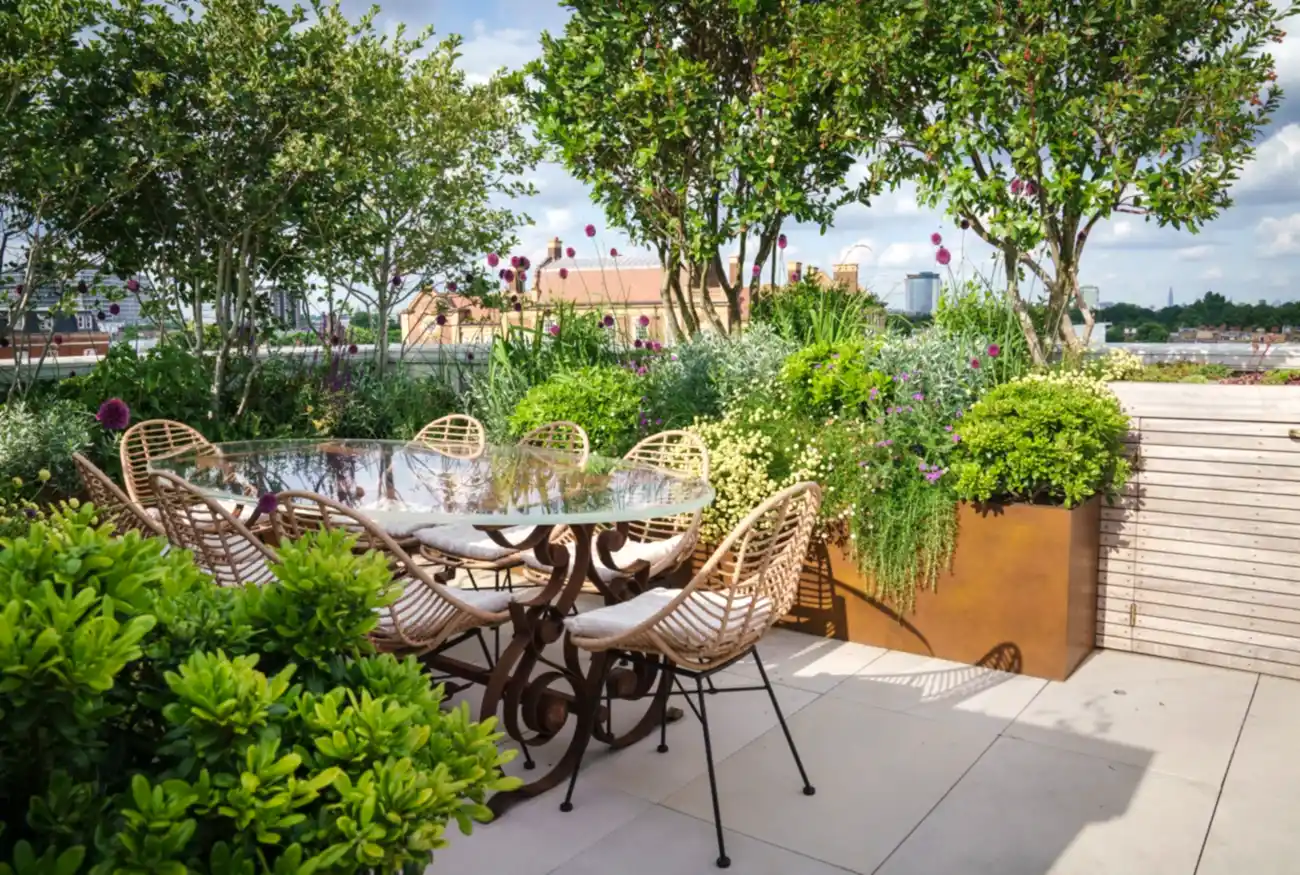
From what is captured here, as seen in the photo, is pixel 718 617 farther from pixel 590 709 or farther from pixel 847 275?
pixel 847 275

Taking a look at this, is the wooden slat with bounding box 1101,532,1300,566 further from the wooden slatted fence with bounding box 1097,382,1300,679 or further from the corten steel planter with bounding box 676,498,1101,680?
the corten steel planter with bounding box 676,498,1101,680

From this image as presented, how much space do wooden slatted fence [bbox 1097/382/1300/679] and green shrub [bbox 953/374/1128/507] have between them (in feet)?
0.56

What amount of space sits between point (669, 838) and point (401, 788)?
5.48 ft

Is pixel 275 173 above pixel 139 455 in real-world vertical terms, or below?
above

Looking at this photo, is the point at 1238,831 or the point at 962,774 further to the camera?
the point at 962,774

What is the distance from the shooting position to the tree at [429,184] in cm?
684

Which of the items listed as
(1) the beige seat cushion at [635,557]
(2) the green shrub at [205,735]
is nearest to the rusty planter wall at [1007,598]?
(1) the beige seat cushion at [635,557]

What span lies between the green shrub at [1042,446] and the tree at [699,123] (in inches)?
131

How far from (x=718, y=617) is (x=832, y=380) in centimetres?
234

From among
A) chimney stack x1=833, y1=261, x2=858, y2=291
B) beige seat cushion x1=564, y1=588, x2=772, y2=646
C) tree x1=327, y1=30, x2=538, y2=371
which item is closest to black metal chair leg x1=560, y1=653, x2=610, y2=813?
beige seat cushion x1=564, y1=588, x2=772, y2=646

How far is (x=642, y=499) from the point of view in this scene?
2.88 metres

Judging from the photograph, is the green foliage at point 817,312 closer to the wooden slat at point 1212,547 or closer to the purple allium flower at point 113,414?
the wooden slat at point 1212,547

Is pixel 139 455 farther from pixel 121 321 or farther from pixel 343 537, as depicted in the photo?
pixel 343 537

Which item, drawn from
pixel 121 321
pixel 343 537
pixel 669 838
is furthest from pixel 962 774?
pixel 121 321
